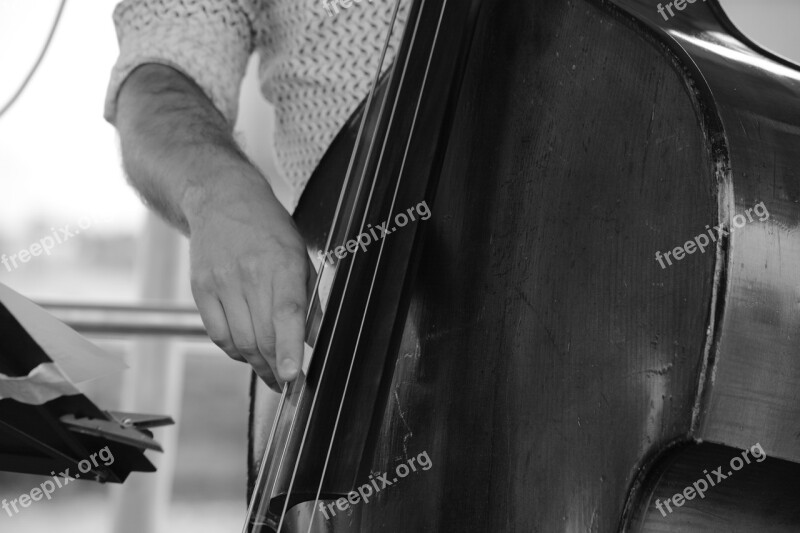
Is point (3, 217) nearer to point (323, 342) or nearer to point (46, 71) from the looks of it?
point (46, 71)

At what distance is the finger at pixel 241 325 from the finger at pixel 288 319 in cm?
2

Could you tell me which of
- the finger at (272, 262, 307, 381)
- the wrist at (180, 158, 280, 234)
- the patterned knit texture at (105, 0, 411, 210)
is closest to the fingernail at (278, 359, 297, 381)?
the finger at (272, 262, 307, 381)

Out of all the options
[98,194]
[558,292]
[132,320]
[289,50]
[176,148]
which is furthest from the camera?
[98,194]

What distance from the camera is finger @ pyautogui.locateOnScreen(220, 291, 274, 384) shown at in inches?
20.8

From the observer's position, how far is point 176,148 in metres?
0.63

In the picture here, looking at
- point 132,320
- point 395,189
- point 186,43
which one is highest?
point 186,43

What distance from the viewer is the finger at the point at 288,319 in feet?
1.65

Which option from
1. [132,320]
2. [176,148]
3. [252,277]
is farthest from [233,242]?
[132,320]

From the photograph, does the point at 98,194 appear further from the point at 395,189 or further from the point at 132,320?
the point at 395,189

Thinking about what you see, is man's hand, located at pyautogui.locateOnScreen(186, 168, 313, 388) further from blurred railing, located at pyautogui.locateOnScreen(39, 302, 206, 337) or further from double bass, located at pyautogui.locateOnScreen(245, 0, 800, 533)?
blurred railing, located at pyautogui.locateOnScreen(39, 302, 206, 337)

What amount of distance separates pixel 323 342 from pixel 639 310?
20cm

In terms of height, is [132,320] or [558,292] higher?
[558,292]

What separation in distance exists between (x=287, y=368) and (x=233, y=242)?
Result: 93 millimetres

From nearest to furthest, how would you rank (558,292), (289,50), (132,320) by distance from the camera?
(558,292)
(289,50)
(132,320)
